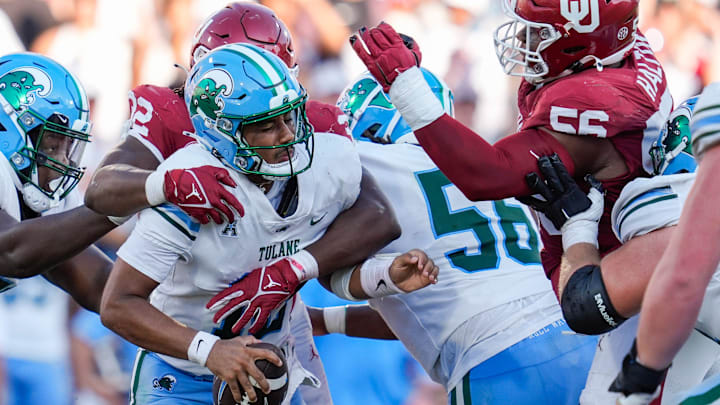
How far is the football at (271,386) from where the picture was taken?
2.96m

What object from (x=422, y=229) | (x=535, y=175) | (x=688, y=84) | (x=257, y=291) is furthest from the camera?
(x=688, y=84)

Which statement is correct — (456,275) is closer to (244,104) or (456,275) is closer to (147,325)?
(244,104)

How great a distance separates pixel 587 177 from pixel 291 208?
0.98 meters

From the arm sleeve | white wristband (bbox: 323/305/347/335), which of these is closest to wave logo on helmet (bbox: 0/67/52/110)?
white wristband (bbox: 323/305/347/335)

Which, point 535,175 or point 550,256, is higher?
point 535,175

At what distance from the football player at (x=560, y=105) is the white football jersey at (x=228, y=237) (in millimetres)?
433

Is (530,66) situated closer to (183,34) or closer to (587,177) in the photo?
(587,177)

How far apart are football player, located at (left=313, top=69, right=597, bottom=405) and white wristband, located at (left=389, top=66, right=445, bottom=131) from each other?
1.92 feet

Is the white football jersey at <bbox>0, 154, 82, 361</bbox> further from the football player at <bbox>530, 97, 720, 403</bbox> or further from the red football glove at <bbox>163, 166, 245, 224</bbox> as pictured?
the football player at <bbox>530, 97, 720, 403</bbox>

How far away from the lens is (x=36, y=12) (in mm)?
7410

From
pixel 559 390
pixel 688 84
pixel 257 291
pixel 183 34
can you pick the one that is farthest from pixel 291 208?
pixel 688 84

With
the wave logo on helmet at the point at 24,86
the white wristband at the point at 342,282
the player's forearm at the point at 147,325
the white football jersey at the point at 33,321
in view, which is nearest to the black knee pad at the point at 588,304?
the white wristband at the point at 342,282

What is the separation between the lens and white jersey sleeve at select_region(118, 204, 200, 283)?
3.00 metres

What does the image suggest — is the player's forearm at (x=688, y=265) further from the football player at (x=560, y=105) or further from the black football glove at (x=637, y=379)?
the football player at (x=560, y=105)
